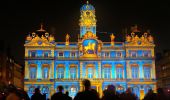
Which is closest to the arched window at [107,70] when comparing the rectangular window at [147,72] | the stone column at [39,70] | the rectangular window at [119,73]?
the rectangular window at [119,73]

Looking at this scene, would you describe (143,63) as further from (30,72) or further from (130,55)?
(30,72)

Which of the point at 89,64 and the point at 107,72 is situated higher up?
the point at 89,64

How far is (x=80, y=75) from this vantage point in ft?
258

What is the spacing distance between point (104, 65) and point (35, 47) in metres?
16.7

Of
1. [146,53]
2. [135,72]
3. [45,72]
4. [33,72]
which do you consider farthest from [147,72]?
[33,72]

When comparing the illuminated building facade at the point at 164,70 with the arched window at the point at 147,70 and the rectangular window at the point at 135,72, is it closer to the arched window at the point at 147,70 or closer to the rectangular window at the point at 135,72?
the arched window at the point at 147,70

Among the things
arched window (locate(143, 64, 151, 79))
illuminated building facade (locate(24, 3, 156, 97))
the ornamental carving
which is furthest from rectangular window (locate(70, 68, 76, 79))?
arched window (locate(143, 64, 151, 79))

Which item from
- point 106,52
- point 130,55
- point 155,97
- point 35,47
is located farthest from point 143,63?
point 155,97

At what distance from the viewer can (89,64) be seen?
7931cm

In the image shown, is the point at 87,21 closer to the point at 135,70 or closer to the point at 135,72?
the point at 135,70

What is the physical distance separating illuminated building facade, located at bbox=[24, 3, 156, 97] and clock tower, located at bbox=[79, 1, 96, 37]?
17.2 feet

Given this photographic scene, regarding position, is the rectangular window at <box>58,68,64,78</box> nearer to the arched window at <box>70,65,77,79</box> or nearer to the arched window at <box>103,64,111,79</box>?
the arched window at <box>70,65,77,79</box>

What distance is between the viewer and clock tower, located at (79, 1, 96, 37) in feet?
285

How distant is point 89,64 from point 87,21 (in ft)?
42.7
